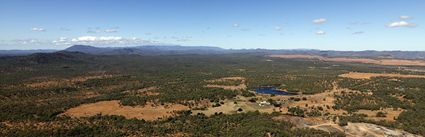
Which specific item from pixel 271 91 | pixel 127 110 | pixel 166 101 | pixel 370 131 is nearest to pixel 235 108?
pixel 166 101

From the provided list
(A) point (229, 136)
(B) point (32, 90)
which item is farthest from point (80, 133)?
(B) point (32, 90)

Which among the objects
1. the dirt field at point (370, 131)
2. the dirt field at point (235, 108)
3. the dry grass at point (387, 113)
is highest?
the dirt field at point (370, 131)

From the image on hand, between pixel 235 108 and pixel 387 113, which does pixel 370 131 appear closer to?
pixel 387 113

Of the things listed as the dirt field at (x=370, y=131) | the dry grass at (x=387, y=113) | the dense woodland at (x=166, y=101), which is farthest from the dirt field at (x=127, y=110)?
the dry grass at (x=387, y=113)

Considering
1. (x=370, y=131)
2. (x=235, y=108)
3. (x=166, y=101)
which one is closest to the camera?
(x=370, y=131)

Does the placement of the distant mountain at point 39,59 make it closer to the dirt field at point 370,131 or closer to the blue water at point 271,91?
the blue water at point 271,91

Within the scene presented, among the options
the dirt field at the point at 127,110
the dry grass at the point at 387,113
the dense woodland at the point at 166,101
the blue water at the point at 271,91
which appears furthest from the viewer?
the blue water at the point at 271,91

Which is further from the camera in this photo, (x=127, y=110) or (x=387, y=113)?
(x=127, y=110)

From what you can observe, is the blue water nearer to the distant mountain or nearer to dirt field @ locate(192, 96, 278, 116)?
dirt field @ locate(192, 96, 278, 116)
